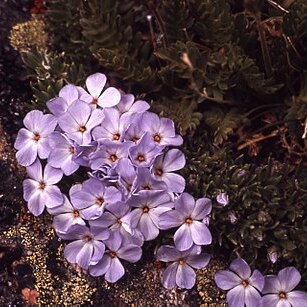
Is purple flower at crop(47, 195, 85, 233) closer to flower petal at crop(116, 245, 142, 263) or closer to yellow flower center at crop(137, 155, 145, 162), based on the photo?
flower petal at crop(116, 245, 142, 263)

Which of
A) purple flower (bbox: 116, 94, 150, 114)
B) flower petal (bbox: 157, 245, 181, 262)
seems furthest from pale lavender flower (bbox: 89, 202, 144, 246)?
purple flower (bbox: 116, 94, 150, 114)

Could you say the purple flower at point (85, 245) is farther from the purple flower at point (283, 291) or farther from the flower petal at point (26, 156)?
the purple flower at point (283, 291)

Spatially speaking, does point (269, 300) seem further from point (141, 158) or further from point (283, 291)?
point (141, 158)

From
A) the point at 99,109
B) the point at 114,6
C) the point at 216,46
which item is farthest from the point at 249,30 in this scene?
the point at 99,109

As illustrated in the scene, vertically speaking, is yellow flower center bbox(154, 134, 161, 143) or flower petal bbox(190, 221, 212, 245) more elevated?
yellow flower center bbox(154, 134, 161, 143)

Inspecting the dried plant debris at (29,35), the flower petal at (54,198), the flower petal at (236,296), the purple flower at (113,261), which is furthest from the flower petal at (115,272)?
the dried plant debris at (29,35)

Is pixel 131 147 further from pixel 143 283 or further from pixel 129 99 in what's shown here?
pixel 143 283
